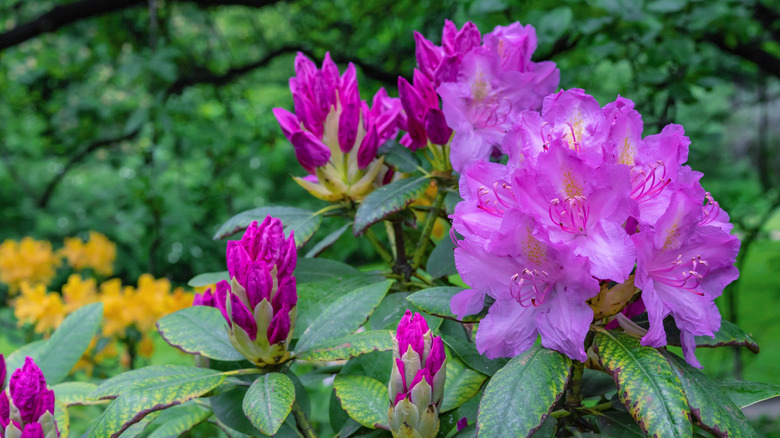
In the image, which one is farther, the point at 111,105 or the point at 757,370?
the point at 757,370

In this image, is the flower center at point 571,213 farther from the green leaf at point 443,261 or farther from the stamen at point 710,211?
the green leaf at point 443,261

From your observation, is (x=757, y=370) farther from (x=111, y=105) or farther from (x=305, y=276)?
(x=111, y=105)

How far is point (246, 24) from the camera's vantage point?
19.2ft

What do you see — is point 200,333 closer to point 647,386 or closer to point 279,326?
point 279,326

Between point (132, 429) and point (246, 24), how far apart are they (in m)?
5.55

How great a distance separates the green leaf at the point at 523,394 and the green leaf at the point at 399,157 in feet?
1.31

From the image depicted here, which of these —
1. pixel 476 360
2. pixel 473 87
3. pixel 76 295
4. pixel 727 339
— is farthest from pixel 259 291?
pixel 76 295

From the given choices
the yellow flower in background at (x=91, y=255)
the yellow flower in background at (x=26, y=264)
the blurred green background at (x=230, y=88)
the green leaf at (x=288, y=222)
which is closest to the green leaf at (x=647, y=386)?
the green leaf at (x=288, y=222)

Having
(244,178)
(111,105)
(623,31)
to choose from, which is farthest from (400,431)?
(111,105)

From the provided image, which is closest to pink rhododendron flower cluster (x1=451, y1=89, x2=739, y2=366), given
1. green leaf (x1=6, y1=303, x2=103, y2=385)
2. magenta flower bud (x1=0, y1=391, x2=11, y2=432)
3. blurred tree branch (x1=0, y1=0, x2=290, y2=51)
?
magenta flower bud (x1=0, y1=391, x2=11, y2=432)

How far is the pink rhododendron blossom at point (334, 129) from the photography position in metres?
0.91

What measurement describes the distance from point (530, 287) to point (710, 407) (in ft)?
0.66

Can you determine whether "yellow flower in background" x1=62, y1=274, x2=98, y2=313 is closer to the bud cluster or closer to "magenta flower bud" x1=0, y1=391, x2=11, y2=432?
"magenta flower bud" x1=0, y1=391, x2=11, y2=432

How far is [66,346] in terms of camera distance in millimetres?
978
